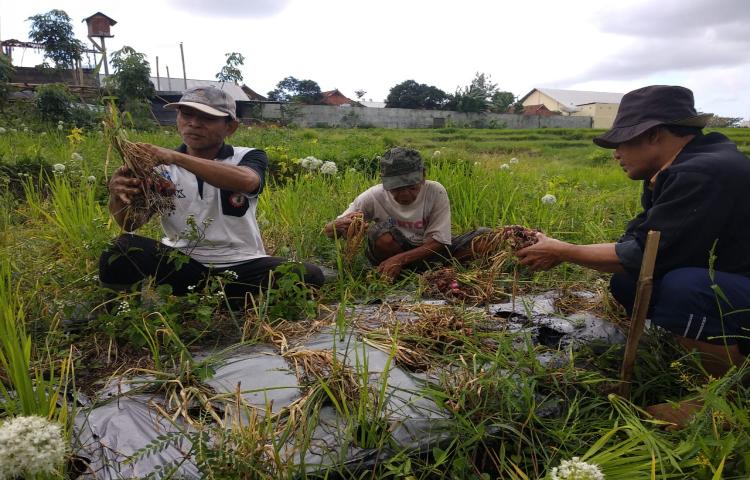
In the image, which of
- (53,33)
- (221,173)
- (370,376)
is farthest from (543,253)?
(53,33)

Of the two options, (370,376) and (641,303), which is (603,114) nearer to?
(641,303)

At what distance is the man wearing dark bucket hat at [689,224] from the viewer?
1574mm

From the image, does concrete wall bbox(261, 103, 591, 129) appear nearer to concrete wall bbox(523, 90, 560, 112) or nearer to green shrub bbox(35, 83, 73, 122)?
green shrub bbox(35, 83, 73, 122)

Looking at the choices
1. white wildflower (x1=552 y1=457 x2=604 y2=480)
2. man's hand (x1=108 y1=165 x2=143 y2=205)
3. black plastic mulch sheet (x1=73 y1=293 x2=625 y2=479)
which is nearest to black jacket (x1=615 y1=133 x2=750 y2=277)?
black plastic mulch sheet (x1=73 y1=293 x2=625 y2=479)

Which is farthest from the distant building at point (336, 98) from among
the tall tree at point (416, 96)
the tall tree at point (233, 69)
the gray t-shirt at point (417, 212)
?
the gray t-shirt at point (417, 212)

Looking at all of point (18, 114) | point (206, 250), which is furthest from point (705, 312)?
point (18, 114)

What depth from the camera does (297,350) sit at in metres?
1.71

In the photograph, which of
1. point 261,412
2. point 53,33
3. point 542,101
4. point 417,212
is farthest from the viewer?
point 542,101

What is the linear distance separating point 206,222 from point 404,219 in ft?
4.07

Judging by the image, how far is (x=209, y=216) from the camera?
231cm

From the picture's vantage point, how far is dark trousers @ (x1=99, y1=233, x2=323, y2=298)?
6.84 ft

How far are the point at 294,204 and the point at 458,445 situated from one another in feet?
7.96

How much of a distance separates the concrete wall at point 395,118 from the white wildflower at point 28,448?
22001 mm

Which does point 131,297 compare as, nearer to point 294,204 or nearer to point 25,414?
point 25,414
